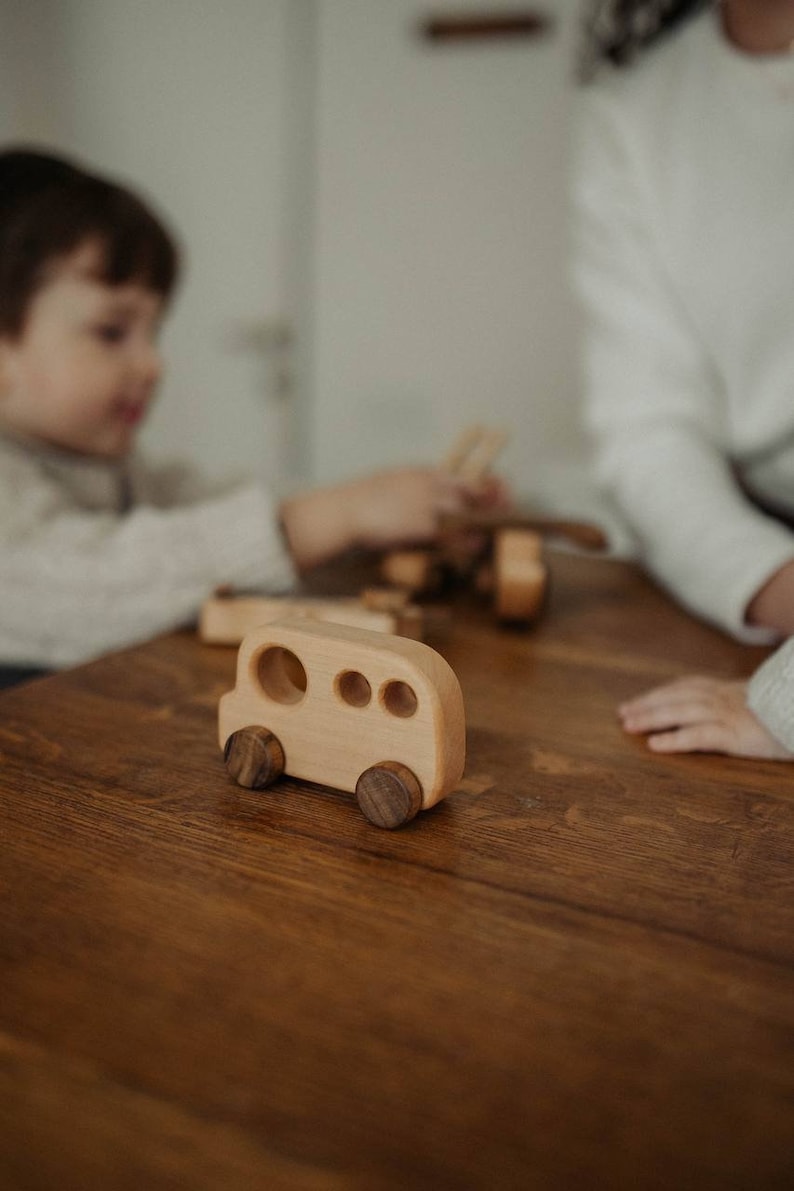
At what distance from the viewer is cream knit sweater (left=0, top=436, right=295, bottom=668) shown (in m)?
0.84

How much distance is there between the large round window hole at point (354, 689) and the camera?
47 cm

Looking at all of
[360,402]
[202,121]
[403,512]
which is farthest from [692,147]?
[202,121]

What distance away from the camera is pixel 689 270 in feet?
3.40

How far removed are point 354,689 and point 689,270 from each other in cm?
76

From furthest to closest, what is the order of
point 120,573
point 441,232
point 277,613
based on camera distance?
point 441,232 < point 120,573 < point 277,613

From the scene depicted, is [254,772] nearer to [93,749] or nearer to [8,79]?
[93,749]

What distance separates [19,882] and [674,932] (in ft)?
0.89

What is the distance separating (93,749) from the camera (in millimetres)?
545

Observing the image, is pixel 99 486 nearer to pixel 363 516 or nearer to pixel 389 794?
pixel 363 516

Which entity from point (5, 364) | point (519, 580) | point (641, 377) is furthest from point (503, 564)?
point (5, 364)

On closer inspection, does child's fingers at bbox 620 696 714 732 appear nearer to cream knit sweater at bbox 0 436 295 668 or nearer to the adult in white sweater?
the adult in white sweater

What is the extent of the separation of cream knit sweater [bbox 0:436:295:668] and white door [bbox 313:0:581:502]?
1.28 metres

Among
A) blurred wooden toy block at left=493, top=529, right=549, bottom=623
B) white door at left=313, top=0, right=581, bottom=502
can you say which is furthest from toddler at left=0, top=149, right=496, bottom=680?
white door at left=313, top=0, right=581, bottom=502

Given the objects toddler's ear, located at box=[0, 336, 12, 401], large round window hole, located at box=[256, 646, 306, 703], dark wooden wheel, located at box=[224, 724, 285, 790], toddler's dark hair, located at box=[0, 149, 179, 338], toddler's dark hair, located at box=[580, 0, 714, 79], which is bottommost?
dark wooden wheel, located at box=[224, 724, 285, 790]
